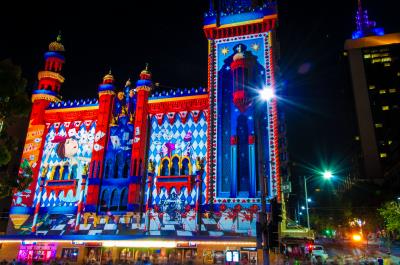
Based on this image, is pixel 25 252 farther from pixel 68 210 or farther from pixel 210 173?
pixel 210 173

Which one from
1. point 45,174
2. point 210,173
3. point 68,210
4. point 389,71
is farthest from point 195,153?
point 389,71

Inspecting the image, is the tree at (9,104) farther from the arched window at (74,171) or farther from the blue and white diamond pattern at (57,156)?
the arched window at (74,171)

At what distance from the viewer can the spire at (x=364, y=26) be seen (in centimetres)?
15350

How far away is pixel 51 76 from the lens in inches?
2042

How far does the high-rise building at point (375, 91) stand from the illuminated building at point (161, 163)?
103 metres

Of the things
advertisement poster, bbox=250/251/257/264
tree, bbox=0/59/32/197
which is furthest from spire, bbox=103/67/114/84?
advertisement poster, bbox=250/251/257/264

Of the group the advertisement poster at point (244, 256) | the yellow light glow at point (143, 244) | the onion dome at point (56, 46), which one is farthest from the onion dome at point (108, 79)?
the advertisement poster at point (244, 256)

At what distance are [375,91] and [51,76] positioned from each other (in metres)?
130

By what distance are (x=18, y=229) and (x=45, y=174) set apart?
24.3 ft

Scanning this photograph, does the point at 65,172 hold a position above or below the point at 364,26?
below

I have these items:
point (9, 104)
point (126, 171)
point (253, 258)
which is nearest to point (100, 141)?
point (126, 171)

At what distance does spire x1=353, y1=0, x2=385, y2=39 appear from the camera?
504 ft

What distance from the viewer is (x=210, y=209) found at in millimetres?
39250

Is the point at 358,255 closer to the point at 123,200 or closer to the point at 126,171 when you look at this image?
the point at 123,200
